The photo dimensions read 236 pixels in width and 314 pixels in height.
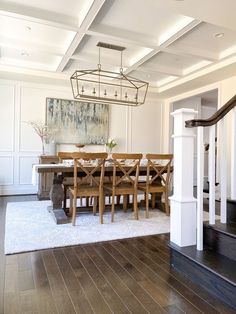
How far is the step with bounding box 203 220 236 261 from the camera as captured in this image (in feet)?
6.09

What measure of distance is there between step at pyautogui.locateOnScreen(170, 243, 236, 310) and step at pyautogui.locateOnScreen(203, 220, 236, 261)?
5 cm

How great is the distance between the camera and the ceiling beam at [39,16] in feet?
9.59

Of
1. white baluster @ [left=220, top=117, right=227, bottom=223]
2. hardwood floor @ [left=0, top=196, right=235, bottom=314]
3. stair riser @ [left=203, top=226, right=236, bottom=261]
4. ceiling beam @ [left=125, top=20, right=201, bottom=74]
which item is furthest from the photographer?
ceiling beam @ [left=125, top=20, right=201, bottom=74]

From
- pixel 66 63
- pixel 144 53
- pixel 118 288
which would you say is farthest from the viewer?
pixel 66 63

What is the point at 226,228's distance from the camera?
1968 mm

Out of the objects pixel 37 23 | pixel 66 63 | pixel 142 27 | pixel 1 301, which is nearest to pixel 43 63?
pixel 66 63

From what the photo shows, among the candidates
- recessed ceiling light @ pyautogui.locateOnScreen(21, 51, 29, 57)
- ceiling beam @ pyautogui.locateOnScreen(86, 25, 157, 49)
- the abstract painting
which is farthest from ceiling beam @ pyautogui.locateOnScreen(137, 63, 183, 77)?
recessed ceiling light @ pyautogui.locateOnScreen(21, 51, 29, 57)

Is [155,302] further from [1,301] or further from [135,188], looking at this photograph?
[135,188]

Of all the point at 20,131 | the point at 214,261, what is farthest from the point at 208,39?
the point at 20,131

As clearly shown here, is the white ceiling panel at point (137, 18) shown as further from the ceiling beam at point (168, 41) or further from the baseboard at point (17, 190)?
the baseboard at point (17, 190)

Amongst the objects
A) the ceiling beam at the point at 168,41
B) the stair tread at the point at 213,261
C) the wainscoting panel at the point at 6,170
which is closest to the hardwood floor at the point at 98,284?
the stair tread at the point at 213,261

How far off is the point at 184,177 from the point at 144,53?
2883 mm

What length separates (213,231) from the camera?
201 cm

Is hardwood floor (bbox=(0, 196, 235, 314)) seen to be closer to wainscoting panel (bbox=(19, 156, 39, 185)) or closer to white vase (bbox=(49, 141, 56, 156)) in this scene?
wainscoting panel (bbox=(19, 156, 39, 185))
